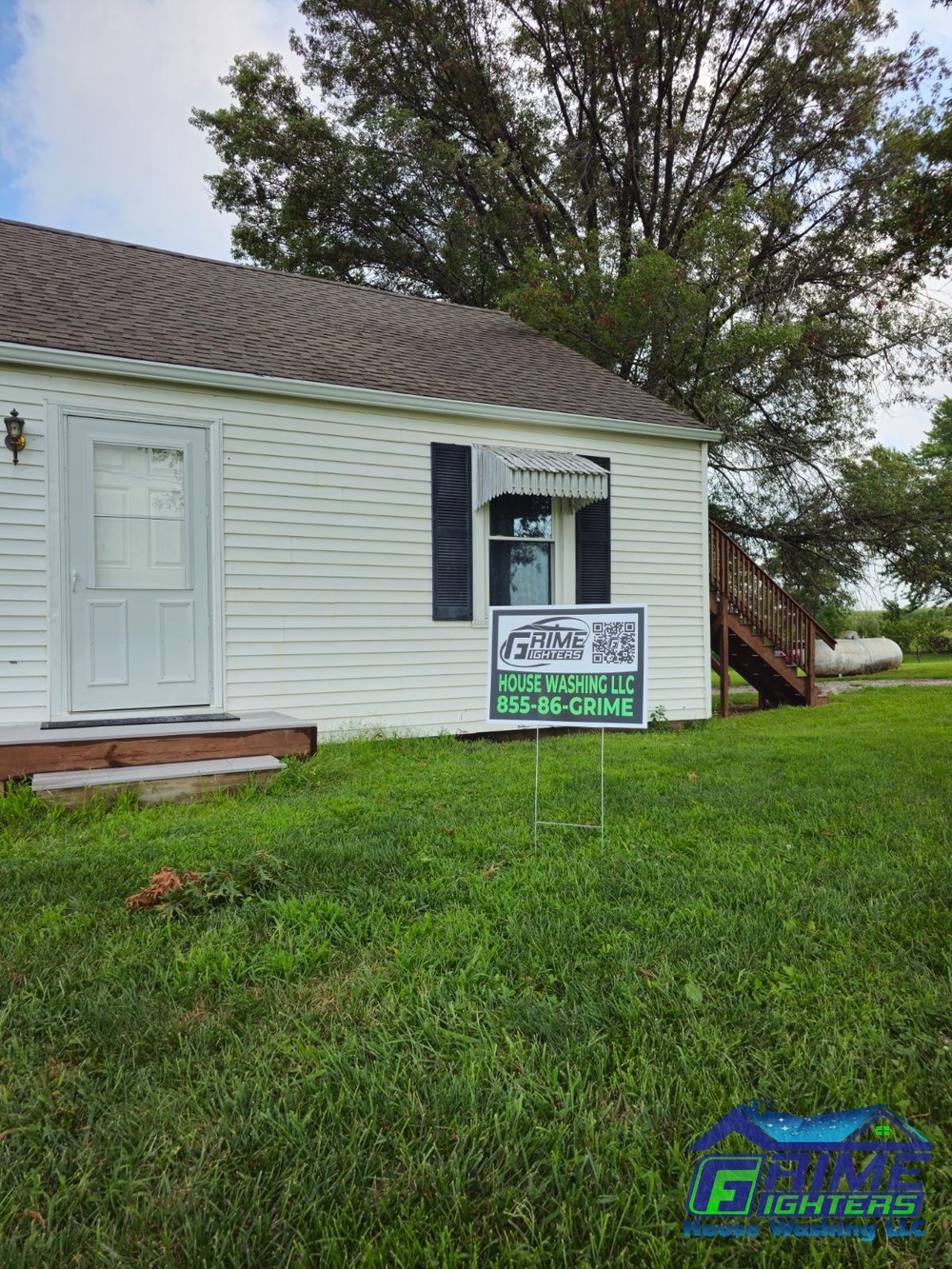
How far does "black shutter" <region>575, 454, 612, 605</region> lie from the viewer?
827cm

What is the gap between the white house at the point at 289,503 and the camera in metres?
6.11

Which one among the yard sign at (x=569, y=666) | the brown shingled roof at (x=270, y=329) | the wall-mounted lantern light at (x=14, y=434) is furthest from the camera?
the brown shingled roof at (x=270, y=329)

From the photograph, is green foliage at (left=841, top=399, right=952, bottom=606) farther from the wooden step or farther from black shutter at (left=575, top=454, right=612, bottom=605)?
the wooden step

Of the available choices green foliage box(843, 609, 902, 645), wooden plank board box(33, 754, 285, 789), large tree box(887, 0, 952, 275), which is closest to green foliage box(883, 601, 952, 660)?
green foliage box(843, 609, 902, 645)

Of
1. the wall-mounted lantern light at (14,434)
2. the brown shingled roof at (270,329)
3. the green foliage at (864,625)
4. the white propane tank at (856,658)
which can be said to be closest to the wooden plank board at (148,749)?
the wall-mounted lantern light at (14,434)

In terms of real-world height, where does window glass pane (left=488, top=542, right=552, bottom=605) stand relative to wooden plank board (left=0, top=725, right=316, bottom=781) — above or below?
above

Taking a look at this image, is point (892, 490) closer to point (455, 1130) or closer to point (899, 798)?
point (899, 798)

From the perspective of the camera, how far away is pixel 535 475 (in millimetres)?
7504

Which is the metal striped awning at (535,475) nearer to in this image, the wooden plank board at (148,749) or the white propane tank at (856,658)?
the wooden plank board at (148,749)

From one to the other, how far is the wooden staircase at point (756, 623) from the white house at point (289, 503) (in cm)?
85

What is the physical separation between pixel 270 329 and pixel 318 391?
4.78 feet

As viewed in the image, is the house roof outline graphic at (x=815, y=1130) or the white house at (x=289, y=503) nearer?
the house roof outline graphic at (x=815, y=1130)

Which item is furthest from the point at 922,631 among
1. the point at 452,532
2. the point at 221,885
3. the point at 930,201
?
the point at 221,885
